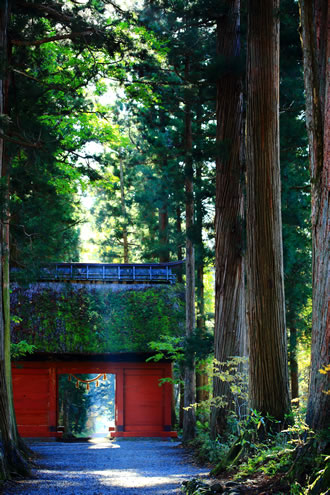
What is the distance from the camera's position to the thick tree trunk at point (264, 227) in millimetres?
Result: 7262

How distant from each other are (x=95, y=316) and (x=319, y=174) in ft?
48.3

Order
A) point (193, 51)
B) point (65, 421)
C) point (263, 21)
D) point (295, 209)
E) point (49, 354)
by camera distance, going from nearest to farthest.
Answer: point (263, 21) < point (193, 51) < point (295, 209) < point (49, 354) < point (65, 421)

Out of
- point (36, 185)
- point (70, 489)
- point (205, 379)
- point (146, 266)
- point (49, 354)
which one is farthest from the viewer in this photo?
point (205, 379)

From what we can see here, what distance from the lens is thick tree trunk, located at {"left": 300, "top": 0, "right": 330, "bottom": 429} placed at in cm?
486

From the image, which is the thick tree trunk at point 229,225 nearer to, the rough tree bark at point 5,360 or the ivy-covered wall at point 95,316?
the rough tree bark at point 5,360

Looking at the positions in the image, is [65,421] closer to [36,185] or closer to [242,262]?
[36,185]

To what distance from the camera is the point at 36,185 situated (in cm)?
1278

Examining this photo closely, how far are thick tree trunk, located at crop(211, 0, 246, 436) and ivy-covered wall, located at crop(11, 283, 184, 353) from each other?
7.55 metres

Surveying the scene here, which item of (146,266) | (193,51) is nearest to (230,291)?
(193,51)

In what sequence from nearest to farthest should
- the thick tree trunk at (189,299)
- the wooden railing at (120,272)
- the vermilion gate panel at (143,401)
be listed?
the thick tree trunk at (189,299) → the vermilion gate panel at (143,401) → the wooden railing at (120,272)

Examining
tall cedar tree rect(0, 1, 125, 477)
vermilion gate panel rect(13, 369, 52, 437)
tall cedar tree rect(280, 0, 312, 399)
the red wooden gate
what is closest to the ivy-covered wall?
the red wooden gate

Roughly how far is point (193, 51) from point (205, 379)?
1337cm

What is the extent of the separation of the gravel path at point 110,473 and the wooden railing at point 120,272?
7.48m

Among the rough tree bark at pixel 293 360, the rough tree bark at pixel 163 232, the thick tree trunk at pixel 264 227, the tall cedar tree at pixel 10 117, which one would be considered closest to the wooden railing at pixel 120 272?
the rough tree bark at pixel 163 232
